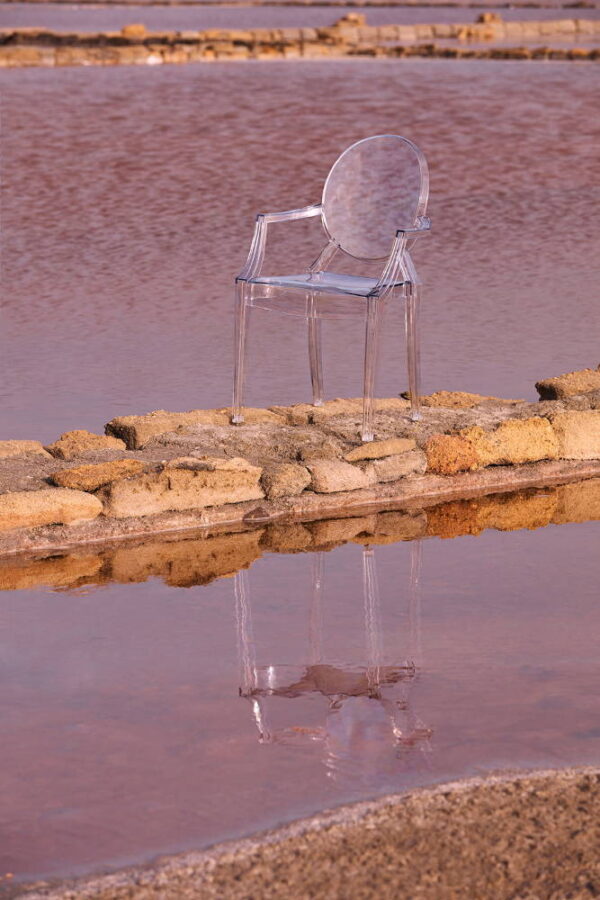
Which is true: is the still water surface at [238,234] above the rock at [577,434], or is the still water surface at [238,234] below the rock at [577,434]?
above

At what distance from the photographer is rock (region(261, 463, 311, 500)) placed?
4289 mm

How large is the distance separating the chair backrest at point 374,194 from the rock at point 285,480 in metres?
0.88

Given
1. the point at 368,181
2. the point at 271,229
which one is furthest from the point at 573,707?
the point at 271,229

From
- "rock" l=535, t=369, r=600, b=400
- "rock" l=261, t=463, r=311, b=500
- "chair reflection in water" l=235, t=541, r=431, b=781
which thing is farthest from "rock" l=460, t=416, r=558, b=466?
"chair reflection in water" l=235, t=541, r=431, b=781

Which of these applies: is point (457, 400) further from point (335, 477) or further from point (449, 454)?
point (335, 477)

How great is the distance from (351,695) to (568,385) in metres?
2.20

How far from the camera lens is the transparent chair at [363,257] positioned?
4.60 m

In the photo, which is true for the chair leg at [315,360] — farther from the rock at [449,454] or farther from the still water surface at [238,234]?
the rock at [449,454]

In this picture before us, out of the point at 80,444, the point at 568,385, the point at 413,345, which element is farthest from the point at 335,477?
the point at 568,385

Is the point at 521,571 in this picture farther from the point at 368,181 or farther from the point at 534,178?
the point at 534,178

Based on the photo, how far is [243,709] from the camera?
307cm

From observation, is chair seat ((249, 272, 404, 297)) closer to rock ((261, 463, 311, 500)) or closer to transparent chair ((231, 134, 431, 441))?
transparent chair ((231, 134, 431, 441))

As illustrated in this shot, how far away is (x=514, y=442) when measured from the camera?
4.63 m

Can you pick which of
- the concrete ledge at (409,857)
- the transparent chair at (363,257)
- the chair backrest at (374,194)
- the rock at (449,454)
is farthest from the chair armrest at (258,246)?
the concrete ledge at (409,857)
